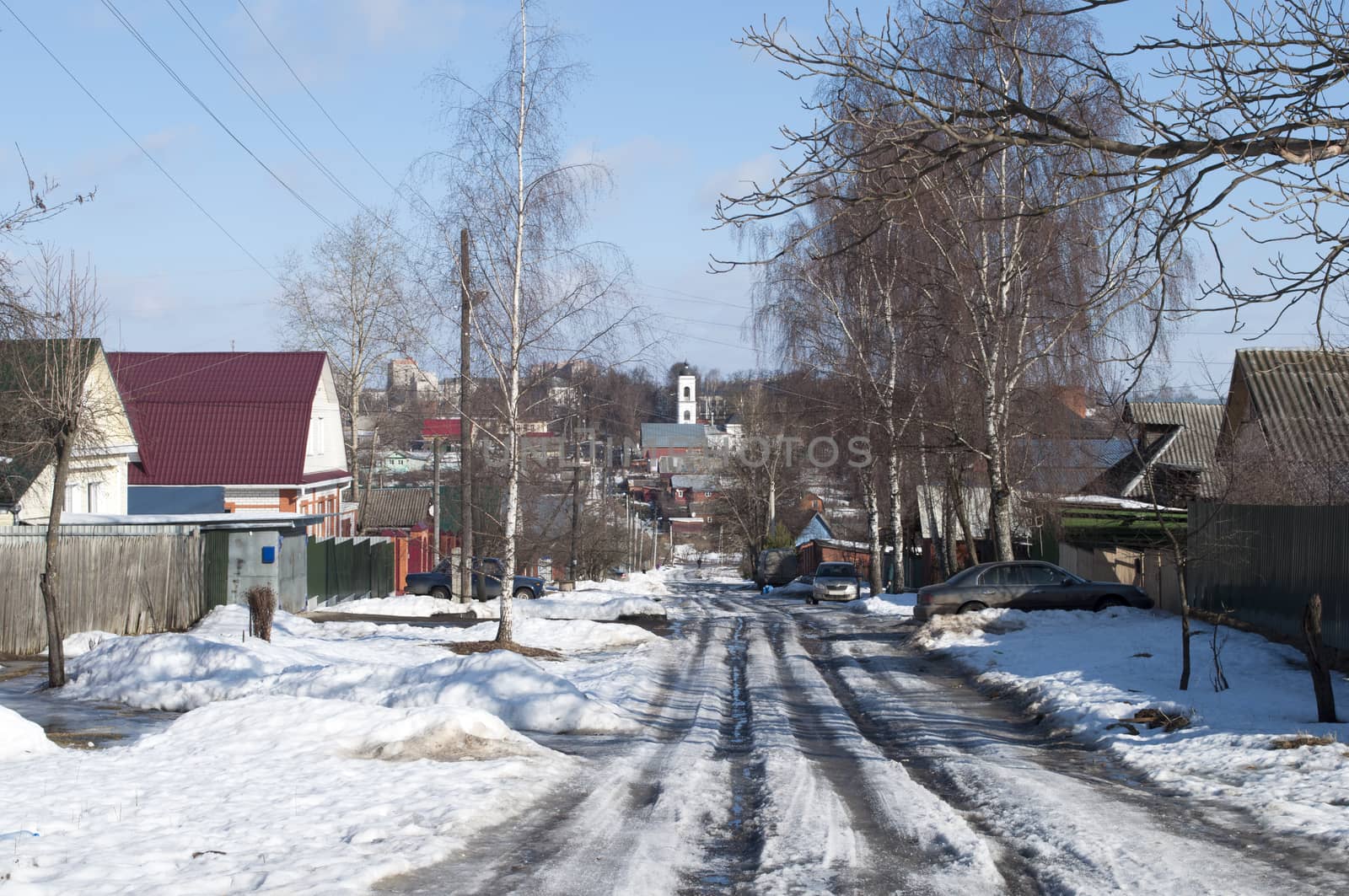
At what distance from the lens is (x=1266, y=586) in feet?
56.6

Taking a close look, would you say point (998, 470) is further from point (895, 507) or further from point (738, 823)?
point (738, 823)

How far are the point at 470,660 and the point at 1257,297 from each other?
29.2 feet

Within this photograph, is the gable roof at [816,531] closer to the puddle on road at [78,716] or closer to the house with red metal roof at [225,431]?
the house with red metal roof at [225,431]

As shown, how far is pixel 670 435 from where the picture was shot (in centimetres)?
13875

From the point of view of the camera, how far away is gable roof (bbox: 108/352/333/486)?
34094 millimetres

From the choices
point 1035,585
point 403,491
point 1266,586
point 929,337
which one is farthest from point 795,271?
point 403,491

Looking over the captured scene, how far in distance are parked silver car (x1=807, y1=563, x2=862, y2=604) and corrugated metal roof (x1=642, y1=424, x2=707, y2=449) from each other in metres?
93.7

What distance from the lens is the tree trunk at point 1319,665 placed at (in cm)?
1007

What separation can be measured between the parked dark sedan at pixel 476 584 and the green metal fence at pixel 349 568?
105 cm

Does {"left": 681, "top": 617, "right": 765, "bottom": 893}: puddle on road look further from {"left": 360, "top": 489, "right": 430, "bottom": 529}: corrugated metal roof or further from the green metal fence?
{"left": 360, "top": 489, "right": 430, "bottom": 529}: corrugated metal roof

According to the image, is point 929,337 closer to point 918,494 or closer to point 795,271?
point 795,271

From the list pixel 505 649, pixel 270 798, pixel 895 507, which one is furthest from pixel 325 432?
pixel 270 798

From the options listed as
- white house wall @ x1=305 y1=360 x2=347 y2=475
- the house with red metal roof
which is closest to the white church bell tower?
white house wall @ x1=305 y1=360 x2=347 y2=475

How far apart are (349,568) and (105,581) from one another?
13290mm
